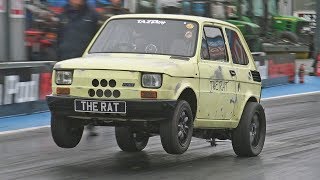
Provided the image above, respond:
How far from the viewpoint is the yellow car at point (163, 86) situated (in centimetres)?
704

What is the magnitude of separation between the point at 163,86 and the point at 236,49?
211 cm

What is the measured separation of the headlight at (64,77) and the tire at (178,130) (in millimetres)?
1144

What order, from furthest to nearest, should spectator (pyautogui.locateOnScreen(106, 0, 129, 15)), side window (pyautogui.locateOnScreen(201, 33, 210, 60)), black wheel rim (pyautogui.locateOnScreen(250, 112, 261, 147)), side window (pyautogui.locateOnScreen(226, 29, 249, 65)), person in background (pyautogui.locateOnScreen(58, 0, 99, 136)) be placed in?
spectator (pyautogui.locateOnScreen(106, 0, 129, 15)) → person in background (pyautogui.locateOnScreen(58, 0, 99, 136)) → black wheel rim (pyautogui.locateOnScreen(250, 112, 261, 147)) → side window (pyautogui.locateOnScreen(226, 29, 249, 65)) → side window (pyautogui.locateOnScreen(201, 33, 210, 60))

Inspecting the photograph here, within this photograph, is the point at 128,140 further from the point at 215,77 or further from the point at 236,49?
the point at 236,49

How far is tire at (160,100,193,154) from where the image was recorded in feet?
23.1

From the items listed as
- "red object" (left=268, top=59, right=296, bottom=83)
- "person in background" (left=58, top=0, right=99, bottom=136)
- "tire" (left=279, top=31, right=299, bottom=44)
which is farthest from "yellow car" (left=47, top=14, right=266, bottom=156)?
"tire" (left=279, top=31, right=299, bottom=44)

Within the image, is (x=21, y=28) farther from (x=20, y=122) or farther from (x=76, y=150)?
(x=76, y=150)

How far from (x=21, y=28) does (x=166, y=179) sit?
8192 mm

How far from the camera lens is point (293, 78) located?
877 inches

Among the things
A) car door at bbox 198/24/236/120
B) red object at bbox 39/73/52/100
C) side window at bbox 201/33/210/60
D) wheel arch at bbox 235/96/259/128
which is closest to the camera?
car door at bbox 198/24/236/120

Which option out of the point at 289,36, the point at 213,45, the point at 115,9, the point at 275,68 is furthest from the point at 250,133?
the point at 289,36

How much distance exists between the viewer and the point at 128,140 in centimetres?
884

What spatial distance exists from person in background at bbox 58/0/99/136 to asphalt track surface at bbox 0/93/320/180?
1.26 meters

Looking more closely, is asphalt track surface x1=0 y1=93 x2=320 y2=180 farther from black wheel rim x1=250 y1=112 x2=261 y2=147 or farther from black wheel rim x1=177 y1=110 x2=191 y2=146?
black wheel rim x1=177 y1=110 x2=191 y2=146
